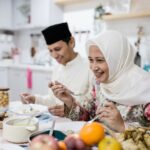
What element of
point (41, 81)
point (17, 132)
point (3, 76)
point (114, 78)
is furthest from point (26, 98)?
point (3, 76)

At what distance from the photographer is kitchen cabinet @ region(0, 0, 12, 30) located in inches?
181

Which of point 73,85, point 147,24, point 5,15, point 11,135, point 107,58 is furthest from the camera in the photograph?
point 5,15

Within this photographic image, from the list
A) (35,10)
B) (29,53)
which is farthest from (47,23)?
(29,53)

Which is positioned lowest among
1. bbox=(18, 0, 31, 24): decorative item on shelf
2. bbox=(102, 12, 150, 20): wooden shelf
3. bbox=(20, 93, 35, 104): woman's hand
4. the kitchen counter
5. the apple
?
bbox=(20, 93, 35, 104): woman's hand

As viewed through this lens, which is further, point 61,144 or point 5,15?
point 5,15

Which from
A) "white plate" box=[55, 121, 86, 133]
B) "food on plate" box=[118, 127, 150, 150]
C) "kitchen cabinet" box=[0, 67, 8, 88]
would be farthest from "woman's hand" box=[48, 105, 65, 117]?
"kitchen cabinet" box=[0, 67, 8, 88]

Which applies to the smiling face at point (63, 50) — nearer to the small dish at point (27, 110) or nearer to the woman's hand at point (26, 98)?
the woman's hand at point (26, 98)

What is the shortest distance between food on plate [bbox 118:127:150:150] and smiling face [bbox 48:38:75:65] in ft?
4.36

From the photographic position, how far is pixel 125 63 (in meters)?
1.60

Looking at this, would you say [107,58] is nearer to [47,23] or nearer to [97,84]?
[97,84]

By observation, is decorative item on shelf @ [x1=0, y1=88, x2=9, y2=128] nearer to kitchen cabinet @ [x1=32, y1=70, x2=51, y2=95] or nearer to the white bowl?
the white bowl

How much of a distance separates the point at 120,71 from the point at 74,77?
68cm

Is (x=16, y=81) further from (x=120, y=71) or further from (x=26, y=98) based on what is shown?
(x=120, y=71)

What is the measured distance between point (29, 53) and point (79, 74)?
9.09ft
